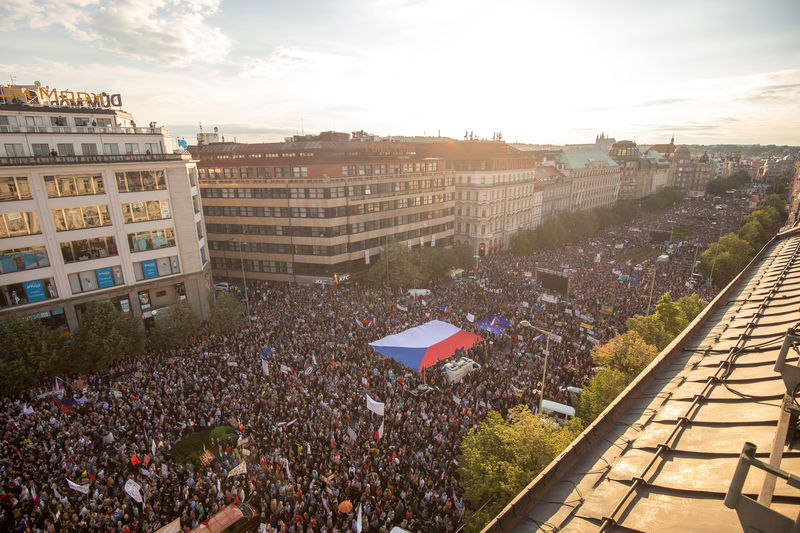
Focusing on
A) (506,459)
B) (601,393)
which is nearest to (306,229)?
(601,393)

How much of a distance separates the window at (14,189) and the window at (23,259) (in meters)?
4.08

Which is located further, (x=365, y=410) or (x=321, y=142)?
(x=321, y=142)

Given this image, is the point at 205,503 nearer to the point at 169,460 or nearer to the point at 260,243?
the point at 169,460

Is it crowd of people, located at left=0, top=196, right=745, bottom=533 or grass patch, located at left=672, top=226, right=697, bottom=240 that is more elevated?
crowd of people, located at left=0, top=196, right=745, bottom=533

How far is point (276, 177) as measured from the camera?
5612cm

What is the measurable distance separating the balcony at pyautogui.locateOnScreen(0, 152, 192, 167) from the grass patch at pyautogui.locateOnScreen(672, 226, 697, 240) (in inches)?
3603

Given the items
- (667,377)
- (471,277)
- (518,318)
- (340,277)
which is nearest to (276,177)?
(340,277)

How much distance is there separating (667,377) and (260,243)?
53845 mm

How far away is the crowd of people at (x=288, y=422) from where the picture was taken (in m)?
18.9

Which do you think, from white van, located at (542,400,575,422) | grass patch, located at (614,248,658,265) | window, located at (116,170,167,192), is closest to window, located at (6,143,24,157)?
window, located at (116,170,167,192)

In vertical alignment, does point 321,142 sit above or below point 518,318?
above

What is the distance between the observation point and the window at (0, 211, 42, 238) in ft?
105

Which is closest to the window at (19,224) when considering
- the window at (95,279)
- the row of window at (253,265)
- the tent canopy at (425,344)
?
the window at (95,279)

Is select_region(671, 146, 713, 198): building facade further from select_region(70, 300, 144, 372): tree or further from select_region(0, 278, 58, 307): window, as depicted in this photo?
select_region(0, 278, 58, 307): window
